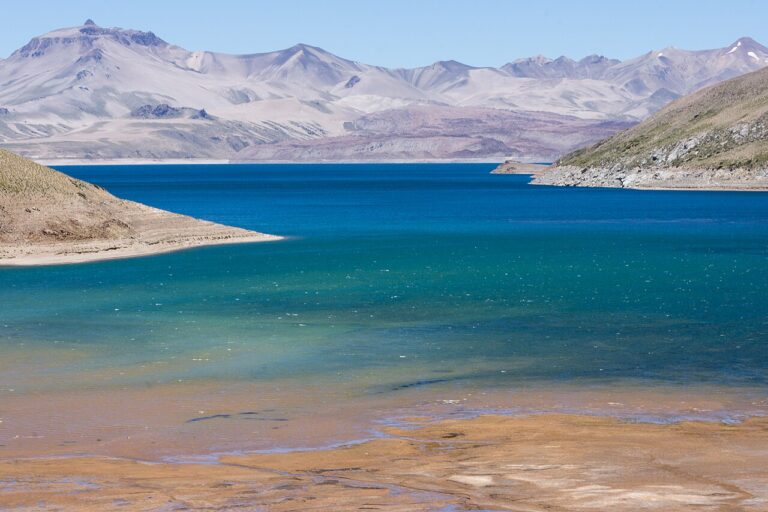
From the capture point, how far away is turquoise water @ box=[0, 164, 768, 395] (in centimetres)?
2947

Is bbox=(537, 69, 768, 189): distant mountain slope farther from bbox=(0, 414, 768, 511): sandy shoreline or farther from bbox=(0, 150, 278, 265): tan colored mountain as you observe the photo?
bbox=(0, 414, 768, 511): sandy shoreline

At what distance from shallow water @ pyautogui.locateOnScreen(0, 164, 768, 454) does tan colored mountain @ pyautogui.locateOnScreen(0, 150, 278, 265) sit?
11.5 feet

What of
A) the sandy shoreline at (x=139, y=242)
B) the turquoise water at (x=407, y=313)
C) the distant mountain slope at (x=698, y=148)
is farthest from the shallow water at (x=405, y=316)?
the distant mountain slope at (x=698, y=148)

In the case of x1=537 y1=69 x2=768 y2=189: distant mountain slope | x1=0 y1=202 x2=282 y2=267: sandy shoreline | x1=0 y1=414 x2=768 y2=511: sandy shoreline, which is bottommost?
x1=0 y1=414 x2=768 y2=511: sandy shoreline

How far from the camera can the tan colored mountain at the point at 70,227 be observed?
2554 inches

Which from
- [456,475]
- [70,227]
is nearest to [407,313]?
[456,475]

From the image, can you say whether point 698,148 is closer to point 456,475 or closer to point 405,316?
point 405,316

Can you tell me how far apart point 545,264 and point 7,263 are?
27.5 meters

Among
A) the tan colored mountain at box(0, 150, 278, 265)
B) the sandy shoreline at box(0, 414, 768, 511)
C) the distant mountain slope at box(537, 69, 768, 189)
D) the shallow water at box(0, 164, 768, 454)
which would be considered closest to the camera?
the sandy shoreline at box(0, 414, 768, 511)

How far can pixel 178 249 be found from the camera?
69.8 metres

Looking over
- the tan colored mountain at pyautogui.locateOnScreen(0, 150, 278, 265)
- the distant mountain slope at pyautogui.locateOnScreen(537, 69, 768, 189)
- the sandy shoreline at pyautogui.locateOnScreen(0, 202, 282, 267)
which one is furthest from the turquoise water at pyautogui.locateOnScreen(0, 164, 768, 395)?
the distant mountain slope at pyautogui.locateOnScreen(537, 69, 768, 189)

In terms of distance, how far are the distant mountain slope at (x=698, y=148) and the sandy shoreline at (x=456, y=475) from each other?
139m

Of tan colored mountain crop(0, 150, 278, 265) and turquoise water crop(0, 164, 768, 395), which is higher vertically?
tan colored mountain crop(0, 150, 278, 265)

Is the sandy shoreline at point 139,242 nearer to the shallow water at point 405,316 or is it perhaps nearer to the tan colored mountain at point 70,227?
the tan colored mountain at point 70,227
